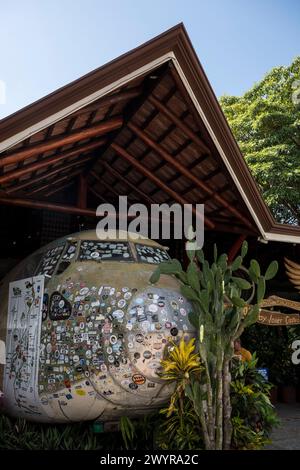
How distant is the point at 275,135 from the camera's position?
23.9 m

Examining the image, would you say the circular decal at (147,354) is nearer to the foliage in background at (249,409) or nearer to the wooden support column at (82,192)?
the foliage in background at (249,409)

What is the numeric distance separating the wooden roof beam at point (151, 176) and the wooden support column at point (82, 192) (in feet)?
5.98

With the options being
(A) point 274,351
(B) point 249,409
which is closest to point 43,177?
(B) point 249,409

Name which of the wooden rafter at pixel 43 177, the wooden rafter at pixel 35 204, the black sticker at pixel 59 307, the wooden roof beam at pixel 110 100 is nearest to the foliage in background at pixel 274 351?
the wooden rafter at pixel 35 204

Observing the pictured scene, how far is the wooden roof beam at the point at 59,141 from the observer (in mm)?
6703

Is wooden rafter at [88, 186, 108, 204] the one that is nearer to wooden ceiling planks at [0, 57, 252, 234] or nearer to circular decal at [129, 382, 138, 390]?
wooden ceiling planks at [0, 57, 252, 234]

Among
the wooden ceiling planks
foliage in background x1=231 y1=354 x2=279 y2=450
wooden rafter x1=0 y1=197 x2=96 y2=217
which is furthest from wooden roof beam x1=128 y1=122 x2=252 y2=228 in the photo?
foliage in background x1=231 y1=354 x2=279 y2=450

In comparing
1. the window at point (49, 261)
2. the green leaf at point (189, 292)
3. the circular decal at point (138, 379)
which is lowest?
the circular decal at point (138, 379)

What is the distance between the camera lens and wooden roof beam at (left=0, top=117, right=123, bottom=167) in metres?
6.70

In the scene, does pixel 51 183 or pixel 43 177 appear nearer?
pixel 43 177

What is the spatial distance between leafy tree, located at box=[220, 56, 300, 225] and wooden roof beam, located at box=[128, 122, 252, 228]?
13593 millimetres

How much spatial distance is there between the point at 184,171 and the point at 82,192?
9.84ft

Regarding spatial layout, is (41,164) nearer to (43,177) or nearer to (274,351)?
(43,177)

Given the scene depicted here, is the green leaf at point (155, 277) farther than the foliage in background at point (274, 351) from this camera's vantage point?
No
